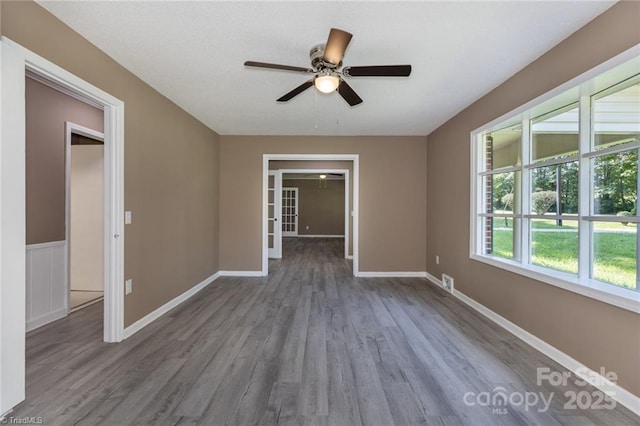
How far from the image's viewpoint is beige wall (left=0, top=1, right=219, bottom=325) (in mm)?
1854

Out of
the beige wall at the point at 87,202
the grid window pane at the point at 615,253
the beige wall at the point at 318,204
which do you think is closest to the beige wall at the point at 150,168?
the beige wall at the point at 87,202

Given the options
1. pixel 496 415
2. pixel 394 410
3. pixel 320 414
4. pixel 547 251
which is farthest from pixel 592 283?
pixel 320 414

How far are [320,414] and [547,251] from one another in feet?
7.74

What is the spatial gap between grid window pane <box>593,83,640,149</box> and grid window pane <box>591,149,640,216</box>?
11 cm

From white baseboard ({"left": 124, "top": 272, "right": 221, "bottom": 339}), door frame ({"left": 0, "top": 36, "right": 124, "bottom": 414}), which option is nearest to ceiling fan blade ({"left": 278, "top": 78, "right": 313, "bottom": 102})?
door frame ({"left": 0, "top": 36, "right": 124, "bottom": 414})

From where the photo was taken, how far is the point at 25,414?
158cm

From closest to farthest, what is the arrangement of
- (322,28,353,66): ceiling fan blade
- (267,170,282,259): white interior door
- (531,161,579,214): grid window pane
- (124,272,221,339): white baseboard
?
1. (322,28,353,66): ceiling fan blade
2. (531,161,579,214): grid window pane
3. (124,272,221,339): white baseboard
4. (267,170,282,259): white interior door

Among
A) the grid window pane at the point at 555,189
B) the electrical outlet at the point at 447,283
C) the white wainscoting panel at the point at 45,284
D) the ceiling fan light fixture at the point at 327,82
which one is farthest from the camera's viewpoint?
the electrical outlet at the point at 447,283

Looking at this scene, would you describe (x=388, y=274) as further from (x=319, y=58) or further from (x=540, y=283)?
(x=319, y=58)

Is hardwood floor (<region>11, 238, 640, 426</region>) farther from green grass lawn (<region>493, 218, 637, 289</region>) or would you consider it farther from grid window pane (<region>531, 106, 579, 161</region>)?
grid window pane (<region>531, 106, 579, 161</region>)

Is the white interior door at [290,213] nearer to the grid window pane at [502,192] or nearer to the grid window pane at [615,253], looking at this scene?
the grid window pane at [502,192]

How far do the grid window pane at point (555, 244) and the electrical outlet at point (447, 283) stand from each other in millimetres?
1337

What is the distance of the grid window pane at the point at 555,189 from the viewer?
7.25 ft

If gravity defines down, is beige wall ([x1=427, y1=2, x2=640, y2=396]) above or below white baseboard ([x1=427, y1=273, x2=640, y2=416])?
above
